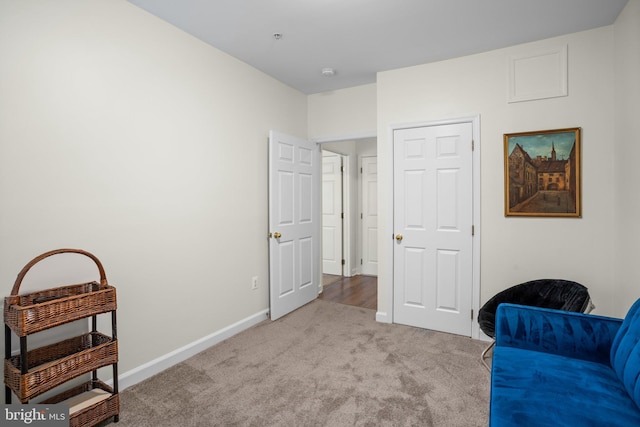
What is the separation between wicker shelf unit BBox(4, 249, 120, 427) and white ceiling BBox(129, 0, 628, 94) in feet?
6.17

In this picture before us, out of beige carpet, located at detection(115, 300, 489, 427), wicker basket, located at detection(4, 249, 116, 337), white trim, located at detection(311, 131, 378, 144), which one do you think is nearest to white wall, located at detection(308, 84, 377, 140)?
white trim, located at detection(311, 131, 378, 144)

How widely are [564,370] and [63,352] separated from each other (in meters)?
2.57

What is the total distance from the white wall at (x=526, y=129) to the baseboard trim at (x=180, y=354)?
147 cm

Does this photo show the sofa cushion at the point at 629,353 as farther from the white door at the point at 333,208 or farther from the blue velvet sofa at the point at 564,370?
the white door at the point at 333,208

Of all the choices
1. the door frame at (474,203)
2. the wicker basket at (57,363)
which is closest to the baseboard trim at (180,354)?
the wicker basket at (57,363)

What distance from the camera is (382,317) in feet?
11.6

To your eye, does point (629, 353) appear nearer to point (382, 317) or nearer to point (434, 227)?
point (434, 227)

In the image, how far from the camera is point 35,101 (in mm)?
1869

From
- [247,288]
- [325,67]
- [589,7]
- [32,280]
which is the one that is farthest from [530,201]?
[32,280]

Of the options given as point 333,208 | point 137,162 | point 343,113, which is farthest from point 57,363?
point 333,208

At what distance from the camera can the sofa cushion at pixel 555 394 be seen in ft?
4.00

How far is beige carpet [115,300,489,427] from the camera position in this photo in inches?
77.7

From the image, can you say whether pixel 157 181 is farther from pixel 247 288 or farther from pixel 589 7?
pixel 589 7

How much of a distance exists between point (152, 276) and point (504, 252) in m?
2.89
